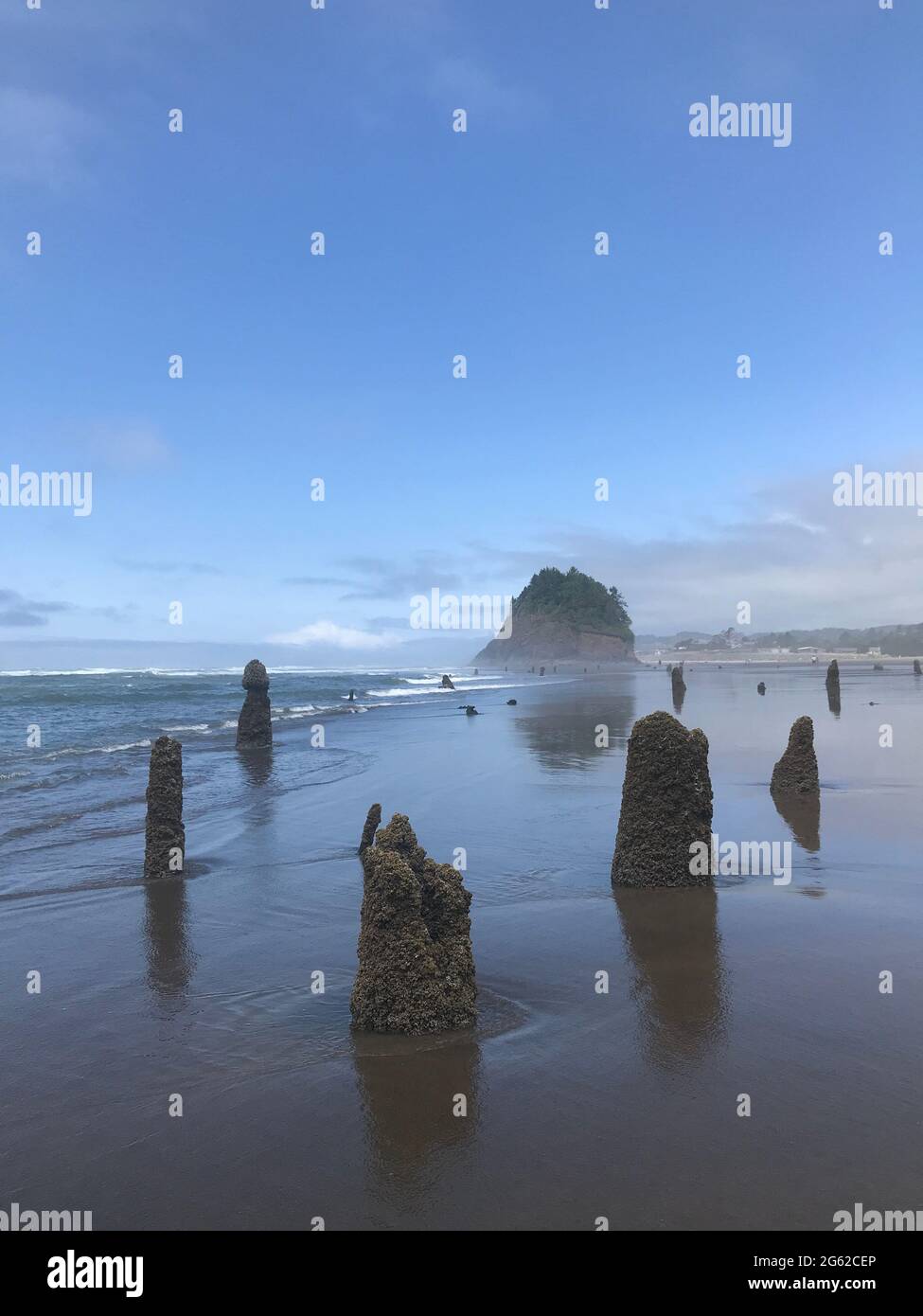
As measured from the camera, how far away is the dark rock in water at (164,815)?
46.9 ft

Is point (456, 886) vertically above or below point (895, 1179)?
above

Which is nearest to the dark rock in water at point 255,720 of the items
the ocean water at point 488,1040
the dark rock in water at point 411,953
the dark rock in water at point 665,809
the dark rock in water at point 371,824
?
the ocean water at point 488,1040

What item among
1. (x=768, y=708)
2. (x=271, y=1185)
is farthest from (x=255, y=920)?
(x=768, y=708)

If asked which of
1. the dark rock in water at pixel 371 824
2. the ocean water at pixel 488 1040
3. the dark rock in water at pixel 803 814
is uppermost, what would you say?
the dark rock in water at pixel 371 824

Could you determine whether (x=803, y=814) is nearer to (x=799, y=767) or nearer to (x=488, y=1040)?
(x=799, y=767)

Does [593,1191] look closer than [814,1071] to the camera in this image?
Yes

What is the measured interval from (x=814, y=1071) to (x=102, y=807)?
18.9 meters

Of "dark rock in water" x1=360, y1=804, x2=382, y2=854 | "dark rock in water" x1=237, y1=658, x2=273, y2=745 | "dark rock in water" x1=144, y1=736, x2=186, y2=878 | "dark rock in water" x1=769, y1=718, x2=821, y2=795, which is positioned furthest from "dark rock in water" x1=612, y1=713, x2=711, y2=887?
"dark rock in water" x1=237, y1=658, x2=273, y2=745

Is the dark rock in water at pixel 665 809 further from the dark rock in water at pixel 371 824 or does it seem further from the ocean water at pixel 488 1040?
the dark rock in water at pixel 371 824

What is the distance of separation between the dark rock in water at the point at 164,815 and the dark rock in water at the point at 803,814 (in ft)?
36.1

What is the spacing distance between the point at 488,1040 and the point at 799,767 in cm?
1341

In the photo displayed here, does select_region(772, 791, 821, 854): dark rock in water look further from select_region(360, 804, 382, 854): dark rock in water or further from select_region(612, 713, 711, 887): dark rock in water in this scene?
select_region(360, 804, 382, 854): dark rock in water
